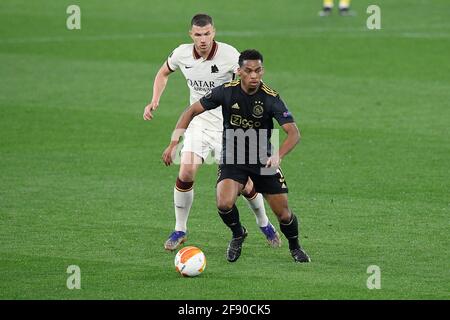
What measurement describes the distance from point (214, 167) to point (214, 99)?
5.51 m

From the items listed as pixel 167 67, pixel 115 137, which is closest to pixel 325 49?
pixel 115 137

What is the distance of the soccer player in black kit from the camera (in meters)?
10.9

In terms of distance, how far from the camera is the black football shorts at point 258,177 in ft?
36.1

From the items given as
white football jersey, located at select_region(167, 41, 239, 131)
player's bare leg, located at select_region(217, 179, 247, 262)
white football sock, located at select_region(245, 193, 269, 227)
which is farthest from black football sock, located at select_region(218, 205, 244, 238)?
white football jersey, located at select_region(167, 41, 239, 131)

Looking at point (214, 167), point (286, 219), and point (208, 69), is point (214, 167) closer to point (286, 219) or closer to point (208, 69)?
point (208, 69)

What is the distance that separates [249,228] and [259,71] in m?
2.76

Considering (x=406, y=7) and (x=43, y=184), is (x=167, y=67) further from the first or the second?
(x=406, y=7)

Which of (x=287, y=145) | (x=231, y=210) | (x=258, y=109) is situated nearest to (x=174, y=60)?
(x=258, y=109)

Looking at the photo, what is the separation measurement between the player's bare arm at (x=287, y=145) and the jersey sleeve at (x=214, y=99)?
0.74m

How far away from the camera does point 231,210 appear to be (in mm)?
11297

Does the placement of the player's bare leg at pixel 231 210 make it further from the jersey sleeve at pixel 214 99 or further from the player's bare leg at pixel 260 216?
the jersey sleeve at pixel 214 99

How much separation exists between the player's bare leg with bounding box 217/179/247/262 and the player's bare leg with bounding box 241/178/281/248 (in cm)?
50

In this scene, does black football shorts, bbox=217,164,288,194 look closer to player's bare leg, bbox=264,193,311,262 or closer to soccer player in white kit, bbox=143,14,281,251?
player's bare leg, bbox=264,193,311,262

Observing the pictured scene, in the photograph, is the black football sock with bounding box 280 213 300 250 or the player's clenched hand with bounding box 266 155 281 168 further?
the black football sock with bounding box 280 213 300 250
